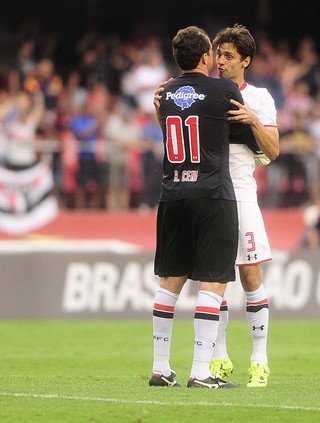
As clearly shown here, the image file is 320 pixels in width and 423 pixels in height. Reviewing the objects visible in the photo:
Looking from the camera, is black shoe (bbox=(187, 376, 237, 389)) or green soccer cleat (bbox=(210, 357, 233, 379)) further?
green soccer cleat (bbox=(210, 357, 233, 379))

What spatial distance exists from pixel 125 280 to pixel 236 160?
783cm

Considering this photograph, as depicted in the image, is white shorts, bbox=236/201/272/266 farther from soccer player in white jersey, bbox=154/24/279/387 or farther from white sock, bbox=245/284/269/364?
white sock, bbox=245/284/269/364

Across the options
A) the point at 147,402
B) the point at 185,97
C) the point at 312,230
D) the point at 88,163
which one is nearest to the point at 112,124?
the point at 88,163

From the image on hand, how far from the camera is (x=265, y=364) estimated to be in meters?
9.20

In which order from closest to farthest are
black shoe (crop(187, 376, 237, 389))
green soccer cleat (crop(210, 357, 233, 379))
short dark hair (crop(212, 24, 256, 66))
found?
black shoe (crop(187, 376, 237, 389)) → short dark hair (crop(212, 24, 256, 66)) → green soccer cleat (crop(210, 357, 233, 379))

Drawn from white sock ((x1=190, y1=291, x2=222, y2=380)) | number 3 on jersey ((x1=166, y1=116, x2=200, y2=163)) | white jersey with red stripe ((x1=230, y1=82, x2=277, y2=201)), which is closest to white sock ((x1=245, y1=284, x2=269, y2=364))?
white sock ((x1=190, y1=291, x2=222, y2=380))

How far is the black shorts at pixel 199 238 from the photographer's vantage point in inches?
341

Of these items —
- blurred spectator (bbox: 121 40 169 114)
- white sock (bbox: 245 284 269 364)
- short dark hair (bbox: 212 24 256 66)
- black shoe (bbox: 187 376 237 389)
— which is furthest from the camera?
blurred spectator (bbox: 121 40 169 114)

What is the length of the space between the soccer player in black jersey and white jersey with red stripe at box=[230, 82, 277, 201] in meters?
0.30

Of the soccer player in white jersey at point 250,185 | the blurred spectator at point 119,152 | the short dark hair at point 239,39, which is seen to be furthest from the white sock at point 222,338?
the blurred spectator at point 119,152

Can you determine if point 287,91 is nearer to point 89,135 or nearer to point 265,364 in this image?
point 89,135

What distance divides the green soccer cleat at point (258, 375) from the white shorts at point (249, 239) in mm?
769

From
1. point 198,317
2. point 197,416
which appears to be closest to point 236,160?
point 198,317

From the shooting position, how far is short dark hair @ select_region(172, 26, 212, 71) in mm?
8625
